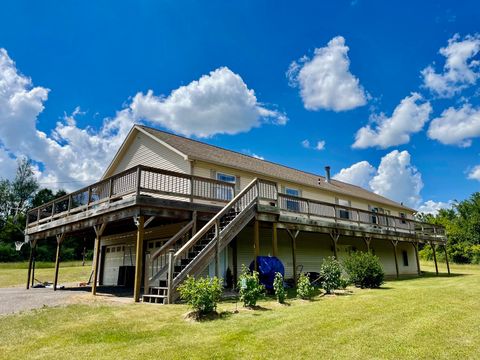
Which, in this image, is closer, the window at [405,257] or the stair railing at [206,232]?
the stair railing at [206,232]

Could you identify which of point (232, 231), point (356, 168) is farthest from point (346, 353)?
point (356, 168)

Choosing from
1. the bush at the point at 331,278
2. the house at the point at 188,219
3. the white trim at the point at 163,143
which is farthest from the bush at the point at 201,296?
the white trim at the point at 163,143

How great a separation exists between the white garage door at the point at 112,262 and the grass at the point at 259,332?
411 inches

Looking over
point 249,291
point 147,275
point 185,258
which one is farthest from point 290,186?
point 249,291

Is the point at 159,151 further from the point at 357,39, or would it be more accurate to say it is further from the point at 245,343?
the point at 245,343

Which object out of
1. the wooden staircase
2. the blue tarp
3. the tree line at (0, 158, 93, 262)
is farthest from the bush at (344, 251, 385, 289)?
the tree line at (0, 158, 93, 262)

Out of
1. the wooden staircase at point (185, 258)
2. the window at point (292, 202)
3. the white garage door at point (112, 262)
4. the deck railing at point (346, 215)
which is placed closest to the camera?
the wooden staircase at point (185, 258)

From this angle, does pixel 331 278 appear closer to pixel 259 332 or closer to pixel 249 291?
pixel 249 291

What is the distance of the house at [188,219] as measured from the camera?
430 inches

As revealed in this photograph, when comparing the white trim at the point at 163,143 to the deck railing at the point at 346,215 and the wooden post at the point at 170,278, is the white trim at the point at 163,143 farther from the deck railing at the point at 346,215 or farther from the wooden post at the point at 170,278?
the wooden post at the point at 170,278

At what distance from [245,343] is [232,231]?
607 centimetres

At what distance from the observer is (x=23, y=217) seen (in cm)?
4928

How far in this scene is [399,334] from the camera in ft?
19.8

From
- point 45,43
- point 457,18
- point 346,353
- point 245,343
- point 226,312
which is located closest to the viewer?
point 346,353
